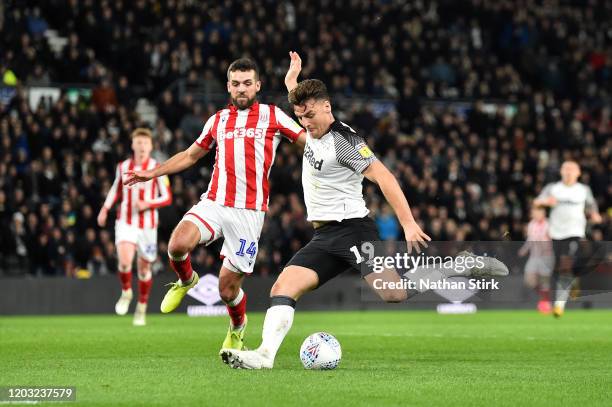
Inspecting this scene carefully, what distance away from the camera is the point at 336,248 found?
8.96 m

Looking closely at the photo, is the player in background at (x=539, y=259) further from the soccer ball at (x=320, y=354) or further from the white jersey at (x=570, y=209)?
the soccer ball at (x=320, y=354)

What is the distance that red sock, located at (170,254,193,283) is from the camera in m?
10.1

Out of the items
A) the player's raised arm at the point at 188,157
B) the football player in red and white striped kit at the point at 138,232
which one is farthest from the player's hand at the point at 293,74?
the football player in red and white striped kit at the point at 138,232

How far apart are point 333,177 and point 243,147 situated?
1291mm

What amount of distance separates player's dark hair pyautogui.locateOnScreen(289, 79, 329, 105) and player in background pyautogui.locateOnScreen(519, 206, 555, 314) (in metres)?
2.94

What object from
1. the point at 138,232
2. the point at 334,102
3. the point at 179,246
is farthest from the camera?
the point at 334,102

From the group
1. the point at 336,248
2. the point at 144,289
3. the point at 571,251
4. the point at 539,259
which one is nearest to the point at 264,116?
the point at 336,248

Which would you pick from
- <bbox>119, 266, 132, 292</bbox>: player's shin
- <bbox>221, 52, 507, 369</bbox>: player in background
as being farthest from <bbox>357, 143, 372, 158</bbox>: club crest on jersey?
<bbox>119, 266, 132, 292</bbox>: player's shin

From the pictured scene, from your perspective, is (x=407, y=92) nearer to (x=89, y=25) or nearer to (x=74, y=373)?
(x=89, y=25)

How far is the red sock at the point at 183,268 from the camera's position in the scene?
10.1 meters

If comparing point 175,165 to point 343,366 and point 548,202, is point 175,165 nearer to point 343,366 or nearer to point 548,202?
point 343,366

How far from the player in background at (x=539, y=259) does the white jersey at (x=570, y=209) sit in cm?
34

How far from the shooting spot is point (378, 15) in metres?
28.2

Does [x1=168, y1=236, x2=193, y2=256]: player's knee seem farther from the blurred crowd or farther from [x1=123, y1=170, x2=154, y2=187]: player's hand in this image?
the blurred crowd
